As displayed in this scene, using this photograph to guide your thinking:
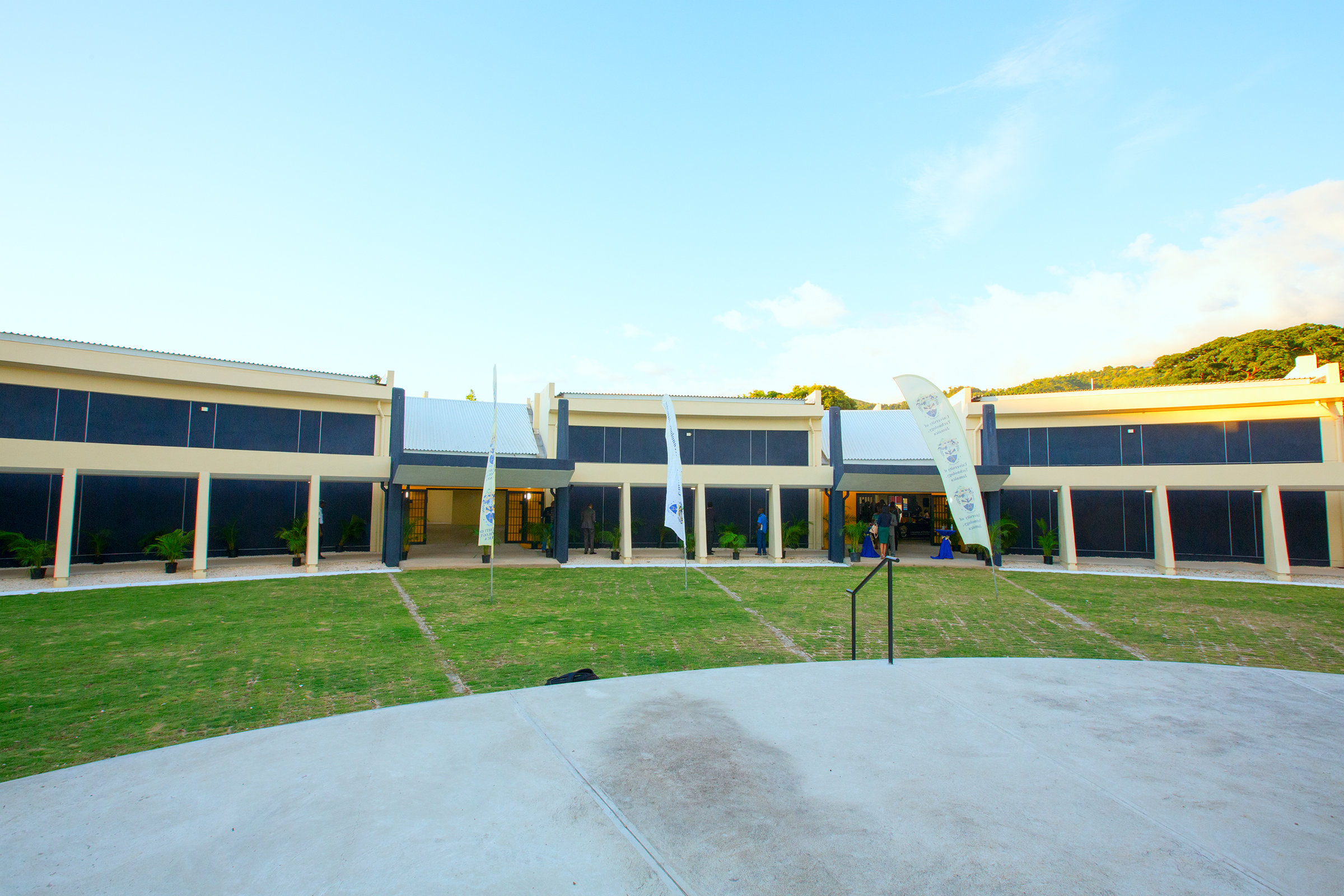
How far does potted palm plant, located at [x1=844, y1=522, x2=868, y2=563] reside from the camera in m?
20.2

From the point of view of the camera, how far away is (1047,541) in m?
19.7

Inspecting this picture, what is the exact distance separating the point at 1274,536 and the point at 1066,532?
4726mm

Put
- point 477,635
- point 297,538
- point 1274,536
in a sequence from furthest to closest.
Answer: point 297,538, point 1274,536, point 477,635

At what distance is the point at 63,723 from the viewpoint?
6.32 metres

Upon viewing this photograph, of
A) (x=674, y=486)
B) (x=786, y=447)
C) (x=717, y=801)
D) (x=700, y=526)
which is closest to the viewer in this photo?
(x=717, y=801)

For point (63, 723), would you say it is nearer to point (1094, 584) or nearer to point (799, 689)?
point (799, 689)

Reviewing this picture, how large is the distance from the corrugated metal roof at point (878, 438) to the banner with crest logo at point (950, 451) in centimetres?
1038

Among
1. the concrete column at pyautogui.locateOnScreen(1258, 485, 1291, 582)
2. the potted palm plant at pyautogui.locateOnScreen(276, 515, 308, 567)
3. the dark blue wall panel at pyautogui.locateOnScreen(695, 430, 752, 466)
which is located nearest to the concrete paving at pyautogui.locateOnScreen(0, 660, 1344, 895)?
the potted palm plant at pyautogui.locateOnScreen(276, 515, 308, 567)

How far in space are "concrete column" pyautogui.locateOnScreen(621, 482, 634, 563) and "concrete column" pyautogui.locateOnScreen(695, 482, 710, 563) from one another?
2031 mm

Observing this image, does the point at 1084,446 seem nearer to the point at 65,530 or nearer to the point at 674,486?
the point at 674,486

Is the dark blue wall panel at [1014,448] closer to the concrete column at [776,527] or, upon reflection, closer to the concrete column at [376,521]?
the concrete column at [776,527]

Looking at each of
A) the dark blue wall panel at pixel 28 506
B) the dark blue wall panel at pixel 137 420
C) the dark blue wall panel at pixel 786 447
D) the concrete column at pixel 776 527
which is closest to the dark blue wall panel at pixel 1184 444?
the dark blue wall panel at pixel 786 447

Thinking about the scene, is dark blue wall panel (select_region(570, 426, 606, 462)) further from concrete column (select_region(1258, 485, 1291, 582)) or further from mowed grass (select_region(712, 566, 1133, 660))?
concrete column (select_region(1258, 485, 1291, 582))

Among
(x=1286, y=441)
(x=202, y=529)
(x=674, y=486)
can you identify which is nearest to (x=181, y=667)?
(x=674, y=486)
